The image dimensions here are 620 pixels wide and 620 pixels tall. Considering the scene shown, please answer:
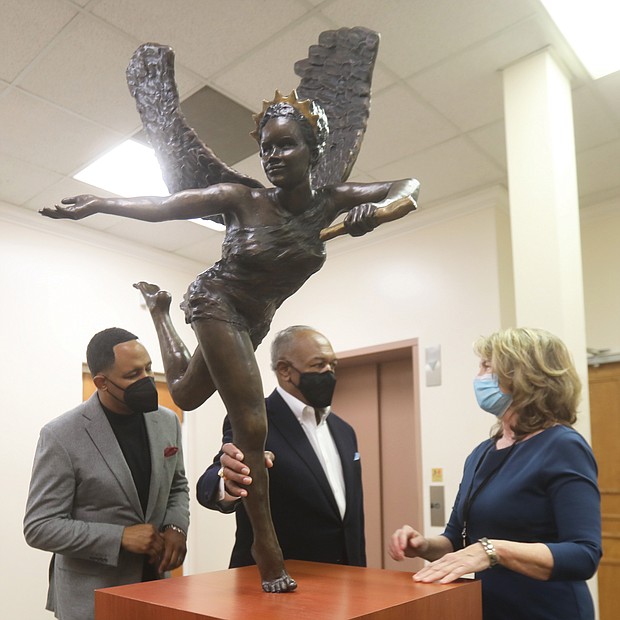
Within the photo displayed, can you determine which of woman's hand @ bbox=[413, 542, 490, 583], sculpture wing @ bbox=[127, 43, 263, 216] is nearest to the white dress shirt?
woman's hand @ bbox=[413, 542, 490, 583]

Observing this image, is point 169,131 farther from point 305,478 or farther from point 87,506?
point 87,506

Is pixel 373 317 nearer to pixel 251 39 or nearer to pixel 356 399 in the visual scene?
pixel 356 399

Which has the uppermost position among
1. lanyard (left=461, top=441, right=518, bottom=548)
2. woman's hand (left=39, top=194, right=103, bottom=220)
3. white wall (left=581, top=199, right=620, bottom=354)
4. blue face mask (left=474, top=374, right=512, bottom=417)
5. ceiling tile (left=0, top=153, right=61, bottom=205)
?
ceiling tile (left=0, top=153, right=61, bottom=205)

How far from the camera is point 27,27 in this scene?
8.17 feet

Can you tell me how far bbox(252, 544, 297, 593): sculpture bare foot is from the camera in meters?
0.89

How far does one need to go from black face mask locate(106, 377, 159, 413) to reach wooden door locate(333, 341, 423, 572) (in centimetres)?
259

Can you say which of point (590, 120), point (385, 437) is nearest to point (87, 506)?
point (590, 120)

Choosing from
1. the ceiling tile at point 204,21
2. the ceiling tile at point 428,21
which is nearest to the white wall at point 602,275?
the ceiling tile at point 428,21

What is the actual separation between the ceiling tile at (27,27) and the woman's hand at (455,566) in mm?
2239

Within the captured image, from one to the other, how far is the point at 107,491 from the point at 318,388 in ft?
1.99

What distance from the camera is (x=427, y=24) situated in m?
2.48

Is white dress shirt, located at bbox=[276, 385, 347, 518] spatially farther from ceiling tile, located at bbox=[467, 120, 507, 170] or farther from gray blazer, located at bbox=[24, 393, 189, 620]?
ceiling tile, located at bbox=[467, 120, 507, 170]

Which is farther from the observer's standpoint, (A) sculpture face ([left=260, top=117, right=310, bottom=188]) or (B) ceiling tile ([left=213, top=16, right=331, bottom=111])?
(B) ceiling tile ([left=213, top=16, right=331, bottom=111])

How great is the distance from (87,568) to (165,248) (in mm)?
3304
